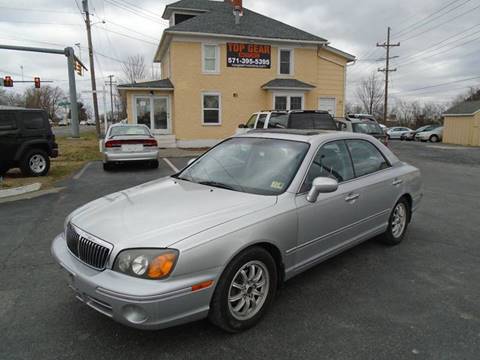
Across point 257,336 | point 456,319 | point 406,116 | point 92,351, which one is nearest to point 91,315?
point 92,351

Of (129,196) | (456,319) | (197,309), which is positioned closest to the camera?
(197,309)

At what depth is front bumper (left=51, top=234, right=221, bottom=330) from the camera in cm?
238

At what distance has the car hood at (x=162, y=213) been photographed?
260 cm

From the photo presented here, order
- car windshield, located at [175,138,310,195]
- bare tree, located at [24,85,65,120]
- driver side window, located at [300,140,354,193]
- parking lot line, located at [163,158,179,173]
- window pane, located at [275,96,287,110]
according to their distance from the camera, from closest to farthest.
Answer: car windshield, located at [175,138,310,195] < driver side window, located at [300,140,354,193] < parking lot line, located at [163,158,179,173] < window pane, located at [275,96,287,110] < bare tree, located at [24,85,65,120]

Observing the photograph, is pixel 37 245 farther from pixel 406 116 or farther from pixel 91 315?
pixel 406 116

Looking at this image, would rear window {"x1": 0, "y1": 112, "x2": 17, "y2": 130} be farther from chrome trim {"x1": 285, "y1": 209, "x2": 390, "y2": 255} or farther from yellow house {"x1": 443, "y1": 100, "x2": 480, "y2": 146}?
yellow house {"x1": 443, "y1": 100, "x2": 480, "y2": 146}

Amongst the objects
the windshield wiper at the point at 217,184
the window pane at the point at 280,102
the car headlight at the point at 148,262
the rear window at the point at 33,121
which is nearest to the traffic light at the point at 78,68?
the window pane at the point at 280,102

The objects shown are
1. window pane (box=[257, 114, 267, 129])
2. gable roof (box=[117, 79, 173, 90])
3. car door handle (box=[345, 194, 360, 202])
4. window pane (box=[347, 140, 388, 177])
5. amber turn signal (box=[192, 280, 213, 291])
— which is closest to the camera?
amber turn signal (box=[192, 280, 213, 291])

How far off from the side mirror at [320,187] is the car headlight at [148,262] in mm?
1425

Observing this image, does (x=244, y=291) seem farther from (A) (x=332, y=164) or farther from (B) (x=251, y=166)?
(A) (x=332, y=164)

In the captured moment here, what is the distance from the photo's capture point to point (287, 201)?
10.5 ft

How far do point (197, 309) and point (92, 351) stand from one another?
843 mm

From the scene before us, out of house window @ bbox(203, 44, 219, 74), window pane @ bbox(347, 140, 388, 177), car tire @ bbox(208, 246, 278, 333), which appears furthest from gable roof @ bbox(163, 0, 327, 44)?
car tire @ bbox(208, 246, 278, 333)

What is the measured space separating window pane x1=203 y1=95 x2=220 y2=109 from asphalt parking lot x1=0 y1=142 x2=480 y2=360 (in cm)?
1494
